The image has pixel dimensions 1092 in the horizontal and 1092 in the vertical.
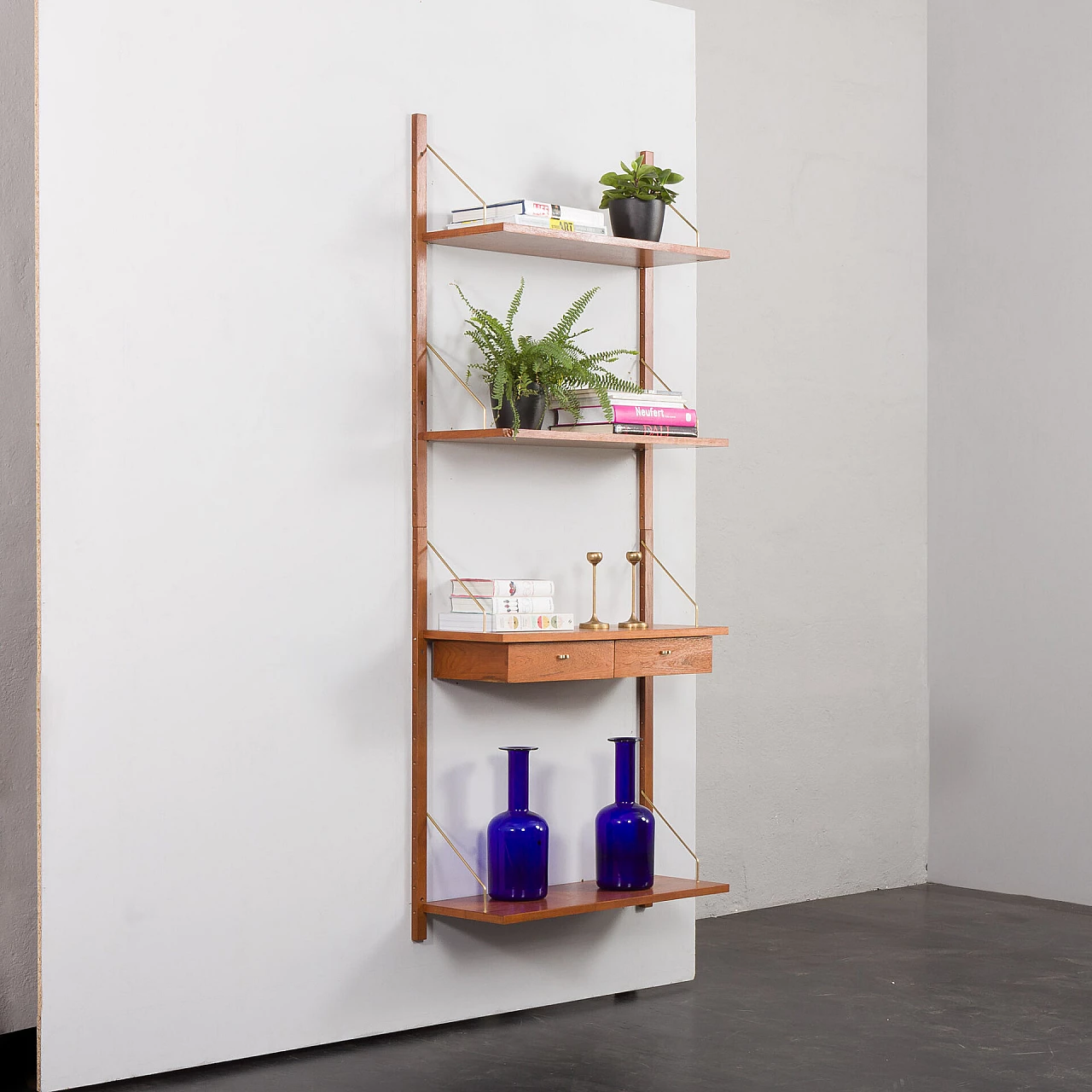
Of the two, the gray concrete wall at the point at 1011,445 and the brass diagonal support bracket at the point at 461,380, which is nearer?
the brass diagonal support bracket at the point at 461,380

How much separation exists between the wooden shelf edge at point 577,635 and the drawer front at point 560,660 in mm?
18

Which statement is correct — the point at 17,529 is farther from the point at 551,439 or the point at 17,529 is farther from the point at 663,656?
the point at 663,656

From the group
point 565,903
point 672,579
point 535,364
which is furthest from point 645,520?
point 565,903

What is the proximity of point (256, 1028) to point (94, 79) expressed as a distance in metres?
2.18

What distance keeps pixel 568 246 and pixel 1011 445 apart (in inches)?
99.4

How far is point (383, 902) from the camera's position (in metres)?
3.87

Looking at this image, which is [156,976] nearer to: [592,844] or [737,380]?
[592,844]

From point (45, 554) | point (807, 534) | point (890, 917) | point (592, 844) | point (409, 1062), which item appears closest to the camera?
point (45, 554)

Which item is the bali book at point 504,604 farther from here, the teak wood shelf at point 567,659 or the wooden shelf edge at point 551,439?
the wooden shelf edge at point 551,439

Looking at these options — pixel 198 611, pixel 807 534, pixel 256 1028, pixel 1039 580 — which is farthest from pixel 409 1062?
pixel 1039 580

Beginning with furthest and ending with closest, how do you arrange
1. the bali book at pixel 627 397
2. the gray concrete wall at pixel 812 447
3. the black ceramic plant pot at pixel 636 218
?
the gray concrete wall at pixel 812 447 → the black ceramic plant pot at pixel 636 218 → the bali book at pixel 627 397

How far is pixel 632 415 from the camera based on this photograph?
4.04 m

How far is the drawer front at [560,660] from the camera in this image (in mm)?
3779

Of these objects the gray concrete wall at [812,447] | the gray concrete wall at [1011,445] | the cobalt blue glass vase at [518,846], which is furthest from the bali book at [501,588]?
the gray concrete wall at [1011,445]
